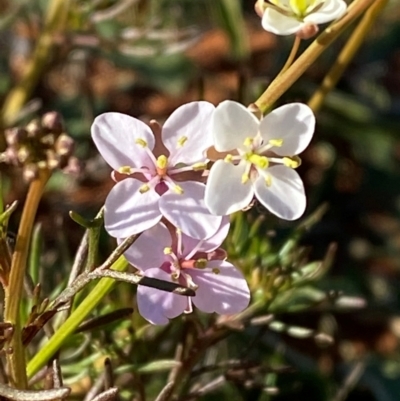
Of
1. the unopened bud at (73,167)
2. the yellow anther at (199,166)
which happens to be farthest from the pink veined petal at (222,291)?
the unopened bud at (73,167)

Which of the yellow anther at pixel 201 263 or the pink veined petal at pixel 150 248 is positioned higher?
the pink veined petal at pixel 150 248

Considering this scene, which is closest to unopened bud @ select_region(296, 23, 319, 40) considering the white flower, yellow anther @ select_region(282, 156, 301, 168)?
the white flower

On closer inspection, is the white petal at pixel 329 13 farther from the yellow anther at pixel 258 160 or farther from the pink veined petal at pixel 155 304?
the pink veined petal at pixel 155 304

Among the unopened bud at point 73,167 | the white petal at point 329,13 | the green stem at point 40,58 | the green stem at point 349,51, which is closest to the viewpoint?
the unopened bud at point 73,167

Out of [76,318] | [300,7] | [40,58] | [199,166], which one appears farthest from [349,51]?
[40,58]

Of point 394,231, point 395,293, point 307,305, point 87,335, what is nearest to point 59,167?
point 87,335

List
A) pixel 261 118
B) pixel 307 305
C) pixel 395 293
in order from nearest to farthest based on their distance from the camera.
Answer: pixel 261 118
pixel 307 305
pixel 395 293

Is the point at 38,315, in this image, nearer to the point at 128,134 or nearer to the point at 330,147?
the point at 128,134

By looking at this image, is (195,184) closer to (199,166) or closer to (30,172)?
(199,166)
